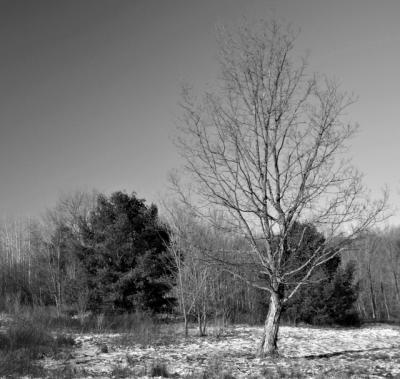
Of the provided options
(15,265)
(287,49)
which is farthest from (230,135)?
(15,265)

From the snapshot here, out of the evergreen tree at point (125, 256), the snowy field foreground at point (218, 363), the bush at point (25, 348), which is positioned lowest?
the snowy field foreground at point (218, 363)

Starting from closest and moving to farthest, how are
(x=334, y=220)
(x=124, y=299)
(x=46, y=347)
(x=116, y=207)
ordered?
(x=334, y=220)
(x=46, y=347)
(x=124, y=299)
(x=116, y=207)

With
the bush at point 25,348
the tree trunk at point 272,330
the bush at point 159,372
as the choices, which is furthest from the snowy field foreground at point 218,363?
the bush at point 25,348

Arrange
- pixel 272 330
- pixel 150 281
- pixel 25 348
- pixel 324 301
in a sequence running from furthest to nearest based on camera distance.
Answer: pixel 324 301 < pixel 150 281 < pixel 25 348 < pixel 272 330

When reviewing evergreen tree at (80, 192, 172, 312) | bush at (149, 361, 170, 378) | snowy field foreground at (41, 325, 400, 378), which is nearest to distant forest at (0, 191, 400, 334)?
evergreen tree at (80, 192, 172, 312)

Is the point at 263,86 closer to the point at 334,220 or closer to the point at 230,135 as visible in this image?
the point at 230,135

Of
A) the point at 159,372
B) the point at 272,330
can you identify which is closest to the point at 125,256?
the point at 272,330

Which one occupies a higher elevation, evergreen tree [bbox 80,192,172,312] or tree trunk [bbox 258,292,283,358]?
evergreen tree [bbox 80,192,172,312]

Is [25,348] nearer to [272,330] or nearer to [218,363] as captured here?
[218,363]

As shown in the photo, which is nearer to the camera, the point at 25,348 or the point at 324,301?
the point at 25,348

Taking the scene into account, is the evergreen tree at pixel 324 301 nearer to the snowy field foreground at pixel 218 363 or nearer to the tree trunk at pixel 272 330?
the snowy field foreground at pixel 218 363

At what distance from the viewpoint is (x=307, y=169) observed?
9.38 m

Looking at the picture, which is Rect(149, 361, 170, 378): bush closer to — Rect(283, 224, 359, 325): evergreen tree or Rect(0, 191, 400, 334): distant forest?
Rect(0, 191, 400, 334): distant forest

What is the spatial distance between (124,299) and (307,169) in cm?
1523
